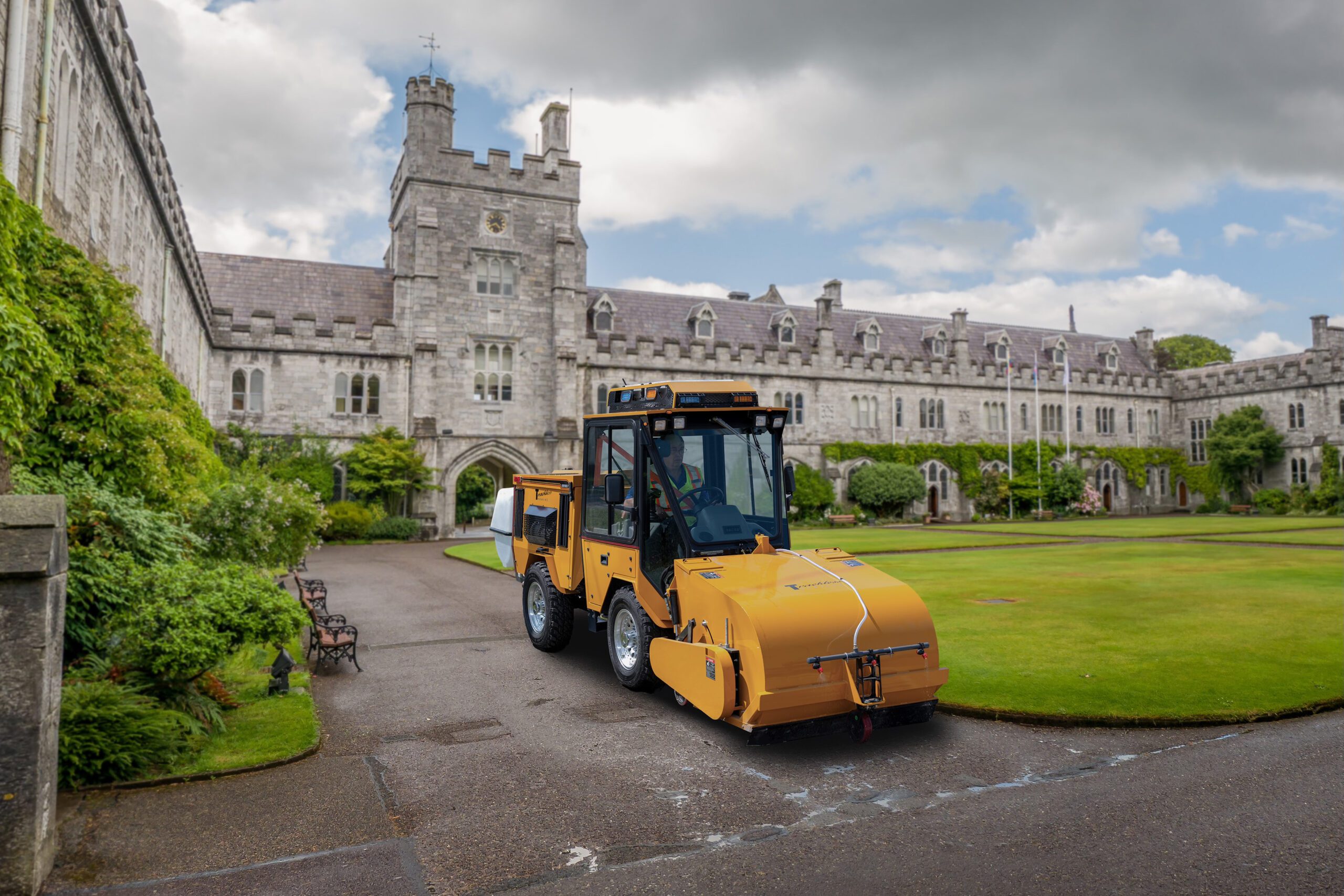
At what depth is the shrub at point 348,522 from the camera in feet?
96.5

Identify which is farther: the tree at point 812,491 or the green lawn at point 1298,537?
the tree at point 812,491

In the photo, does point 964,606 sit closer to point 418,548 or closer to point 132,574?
point 132,574

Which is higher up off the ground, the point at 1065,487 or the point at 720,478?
the point at 720,478

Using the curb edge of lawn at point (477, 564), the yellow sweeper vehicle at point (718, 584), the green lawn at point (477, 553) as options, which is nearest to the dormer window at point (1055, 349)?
the green lawn at point (477, 553)

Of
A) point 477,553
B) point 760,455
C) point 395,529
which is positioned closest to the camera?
point 760,455

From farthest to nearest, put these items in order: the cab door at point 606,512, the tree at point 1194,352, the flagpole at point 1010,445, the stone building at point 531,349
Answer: the tree at point 1194,352 → the flagpole at point 1010,445 → the stone building at point 531,349 → the cab door at point 606,512

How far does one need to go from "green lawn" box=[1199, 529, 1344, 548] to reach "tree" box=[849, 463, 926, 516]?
1430 centimetres

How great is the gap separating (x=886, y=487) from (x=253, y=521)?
3223cm

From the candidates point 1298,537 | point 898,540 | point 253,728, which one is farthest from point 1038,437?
point 253,728

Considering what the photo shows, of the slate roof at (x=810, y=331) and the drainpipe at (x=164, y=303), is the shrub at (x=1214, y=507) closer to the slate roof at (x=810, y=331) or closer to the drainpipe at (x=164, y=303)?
the slate roof at (x=810, y=331)

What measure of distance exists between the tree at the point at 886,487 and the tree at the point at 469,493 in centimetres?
2012

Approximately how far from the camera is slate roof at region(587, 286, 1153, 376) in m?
40.1

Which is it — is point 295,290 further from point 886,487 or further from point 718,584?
point 718,584

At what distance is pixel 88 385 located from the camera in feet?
30.9
